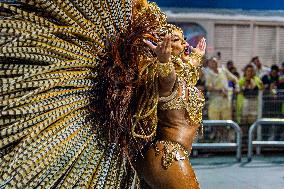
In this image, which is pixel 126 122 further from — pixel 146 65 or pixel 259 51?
pixel 259 51

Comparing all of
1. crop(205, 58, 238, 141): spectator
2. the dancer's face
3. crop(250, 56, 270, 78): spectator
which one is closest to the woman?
the dancer's face

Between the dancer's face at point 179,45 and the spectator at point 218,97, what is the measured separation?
193 inches

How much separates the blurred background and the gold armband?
273 centimetres

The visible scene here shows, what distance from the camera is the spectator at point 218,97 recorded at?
27.4ft

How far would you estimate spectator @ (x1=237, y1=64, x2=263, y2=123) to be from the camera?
8562mm

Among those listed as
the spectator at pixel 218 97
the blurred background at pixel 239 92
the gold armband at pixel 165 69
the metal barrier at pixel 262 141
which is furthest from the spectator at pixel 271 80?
the gold armband at pixel 165 69

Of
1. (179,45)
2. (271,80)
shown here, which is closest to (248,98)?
(271,80)

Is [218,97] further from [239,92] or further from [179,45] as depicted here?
[179,45]

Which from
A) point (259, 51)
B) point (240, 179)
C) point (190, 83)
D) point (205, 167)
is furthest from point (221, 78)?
point (190, 83)

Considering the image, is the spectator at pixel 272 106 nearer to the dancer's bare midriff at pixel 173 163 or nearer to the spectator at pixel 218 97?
the spectator at pixel 218 97

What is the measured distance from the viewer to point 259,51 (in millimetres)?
11578

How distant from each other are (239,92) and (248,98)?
0.16 m

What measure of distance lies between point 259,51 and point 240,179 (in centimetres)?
555

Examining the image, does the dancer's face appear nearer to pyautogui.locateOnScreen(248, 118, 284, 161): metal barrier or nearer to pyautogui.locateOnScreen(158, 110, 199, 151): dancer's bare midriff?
pyautogui.locateOnScreen(158, 110, 199, 151): dancer's bare midriff
